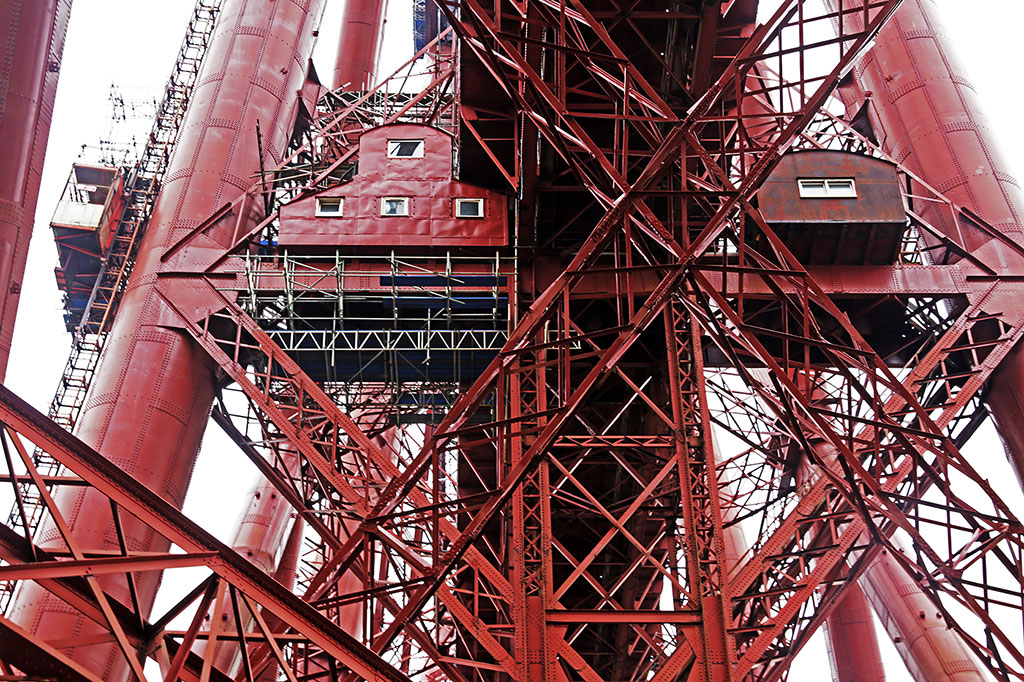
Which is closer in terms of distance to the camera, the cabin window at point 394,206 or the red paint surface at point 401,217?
the red paint surface at point 401,217

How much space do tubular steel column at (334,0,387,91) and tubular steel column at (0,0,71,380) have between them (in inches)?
898

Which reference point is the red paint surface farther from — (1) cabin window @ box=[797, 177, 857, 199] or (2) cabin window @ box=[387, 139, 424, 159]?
(1) cabin window @ box=[797, 177, 857, 199]

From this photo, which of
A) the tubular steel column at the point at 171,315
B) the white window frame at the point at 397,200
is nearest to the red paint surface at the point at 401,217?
the white window frame at the point at 397,200

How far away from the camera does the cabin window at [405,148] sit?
21.4 meters

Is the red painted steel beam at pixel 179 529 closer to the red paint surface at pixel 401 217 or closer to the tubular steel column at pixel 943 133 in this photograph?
the red paint surface at pixel 401 217

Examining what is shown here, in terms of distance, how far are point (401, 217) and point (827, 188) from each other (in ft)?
26.6

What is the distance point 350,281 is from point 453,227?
2234mm

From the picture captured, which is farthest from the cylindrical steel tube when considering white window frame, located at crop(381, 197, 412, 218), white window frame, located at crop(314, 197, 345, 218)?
white window frame, located at crop(314, 197, 345, 218)

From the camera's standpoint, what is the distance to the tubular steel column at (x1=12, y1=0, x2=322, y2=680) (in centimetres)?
1738

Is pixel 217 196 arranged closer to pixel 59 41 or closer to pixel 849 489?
pixel 59 41

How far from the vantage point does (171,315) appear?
1941 cm

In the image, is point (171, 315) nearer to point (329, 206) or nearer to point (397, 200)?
point (329, 206)

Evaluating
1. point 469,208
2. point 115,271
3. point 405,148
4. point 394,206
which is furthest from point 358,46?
point 469,208

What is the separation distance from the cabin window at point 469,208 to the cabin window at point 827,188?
6.08 meters
